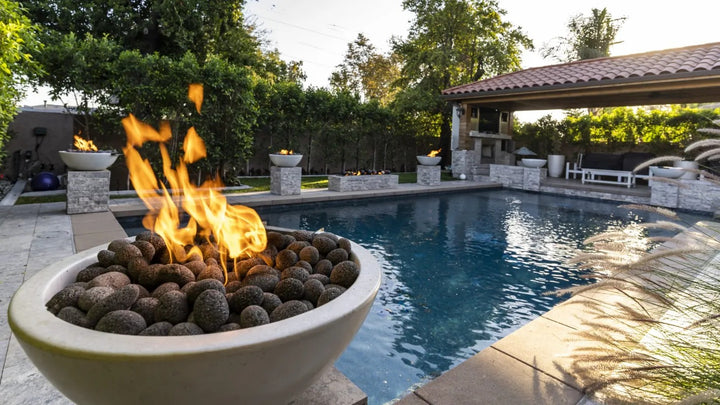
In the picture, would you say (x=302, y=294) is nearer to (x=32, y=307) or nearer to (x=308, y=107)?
(x=32, y=307)

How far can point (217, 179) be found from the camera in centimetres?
974

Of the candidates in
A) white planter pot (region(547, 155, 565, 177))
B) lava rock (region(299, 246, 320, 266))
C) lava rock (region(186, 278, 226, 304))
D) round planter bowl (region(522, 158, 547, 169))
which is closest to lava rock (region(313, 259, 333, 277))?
lava rock (region(299, 246, 320, 266))

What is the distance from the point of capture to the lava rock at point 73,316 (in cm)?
130

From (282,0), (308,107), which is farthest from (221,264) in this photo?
(282,0)

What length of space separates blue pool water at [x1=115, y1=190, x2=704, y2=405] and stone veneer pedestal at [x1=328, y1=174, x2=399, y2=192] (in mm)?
714

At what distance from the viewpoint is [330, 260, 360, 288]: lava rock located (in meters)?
1.77

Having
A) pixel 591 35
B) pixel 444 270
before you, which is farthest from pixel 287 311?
pixel 591 35

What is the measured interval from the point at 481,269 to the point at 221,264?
351 cm

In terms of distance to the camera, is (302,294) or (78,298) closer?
(78,298)

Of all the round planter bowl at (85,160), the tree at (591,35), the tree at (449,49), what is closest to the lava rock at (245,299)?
the round planter bowl at (85,160)

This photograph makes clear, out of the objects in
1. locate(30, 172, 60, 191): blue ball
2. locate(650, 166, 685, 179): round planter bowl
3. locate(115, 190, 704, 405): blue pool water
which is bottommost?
locate(115, 190, 704, 405): blue pool water

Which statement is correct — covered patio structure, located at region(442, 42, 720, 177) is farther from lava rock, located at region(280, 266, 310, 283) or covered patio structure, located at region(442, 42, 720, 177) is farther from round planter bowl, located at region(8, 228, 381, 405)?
round planter bowl, located at region(8, 228, 381, 405)

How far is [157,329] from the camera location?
1.28 metres

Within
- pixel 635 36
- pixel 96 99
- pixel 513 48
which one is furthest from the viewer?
pixel 635 36
